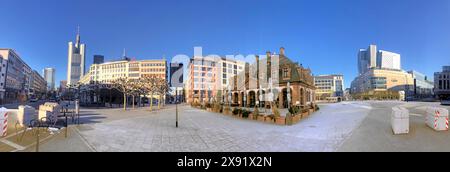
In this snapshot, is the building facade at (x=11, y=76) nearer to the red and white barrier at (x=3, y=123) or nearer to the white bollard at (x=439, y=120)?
the red and white barrier at (x=3, y=123)

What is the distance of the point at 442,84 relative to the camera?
4318 inches

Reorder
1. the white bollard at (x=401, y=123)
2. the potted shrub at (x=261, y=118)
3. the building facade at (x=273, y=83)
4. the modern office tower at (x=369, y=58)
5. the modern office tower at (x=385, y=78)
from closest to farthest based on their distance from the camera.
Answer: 1. the white bollard at (x=401, y=123)
2. the potted shrub at (x=261, y=118)
3. the building facade at (x=273, y=83)
4. the modern office tower at (x=385, y=78)
5. the modern office tower at (x=369, y=58)

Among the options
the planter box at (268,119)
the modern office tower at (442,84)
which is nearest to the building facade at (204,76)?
the planter box at (268,119)

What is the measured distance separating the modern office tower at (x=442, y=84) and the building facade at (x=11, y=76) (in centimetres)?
17531

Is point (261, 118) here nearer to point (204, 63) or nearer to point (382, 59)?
point (204, 63)

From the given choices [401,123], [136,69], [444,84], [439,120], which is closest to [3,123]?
[401,123]

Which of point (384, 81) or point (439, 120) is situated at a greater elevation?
point (384, 81)

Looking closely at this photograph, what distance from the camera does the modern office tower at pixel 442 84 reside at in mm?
106631

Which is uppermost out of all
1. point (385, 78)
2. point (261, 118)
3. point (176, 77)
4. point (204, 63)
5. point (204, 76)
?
point (204, 63)

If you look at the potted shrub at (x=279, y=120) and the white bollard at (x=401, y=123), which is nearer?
the white bollard at (x=401, y=123)

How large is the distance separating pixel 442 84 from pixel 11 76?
18742 cm
